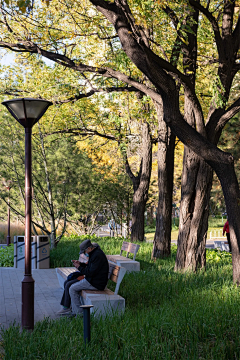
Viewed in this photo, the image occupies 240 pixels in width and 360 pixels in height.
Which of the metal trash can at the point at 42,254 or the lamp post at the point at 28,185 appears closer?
the lamp post at the point at 28,185

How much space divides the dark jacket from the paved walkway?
0.80m

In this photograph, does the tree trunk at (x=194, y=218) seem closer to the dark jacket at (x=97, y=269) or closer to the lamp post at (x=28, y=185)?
the dark jacket at (x=97, y=269)

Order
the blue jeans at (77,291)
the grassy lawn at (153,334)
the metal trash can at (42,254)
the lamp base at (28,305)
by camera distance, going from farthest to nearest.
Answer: the metal trash can at (42,254)
the blue jeans at (77,291)
the lamp base at (28,305)
the grassy lawn at (153,334)

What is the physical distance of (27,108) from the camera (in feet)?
20.9

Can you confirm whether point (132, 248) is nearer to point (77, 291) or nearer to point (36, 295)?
point (36, 295)

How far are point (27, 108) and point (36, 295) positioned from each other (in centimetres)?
397

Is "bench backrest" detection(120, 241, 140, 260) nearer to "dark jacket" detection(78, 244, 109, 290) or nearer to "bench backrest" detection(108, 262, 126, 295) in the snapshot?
"bench backrest" detection(108, 262, 126, 295)

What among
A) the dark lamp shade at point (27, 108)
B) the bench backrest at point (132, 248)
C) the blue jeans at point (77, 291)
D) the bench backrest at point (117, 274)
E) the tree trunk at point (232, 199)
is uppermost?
the dark lamp shade at point (27, 108)

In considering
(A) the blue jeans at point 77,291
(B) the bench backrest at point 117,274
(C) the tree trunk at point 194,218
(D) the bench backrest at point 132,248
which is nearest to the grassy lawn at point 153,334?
(B) the bench backrest at point 117,274

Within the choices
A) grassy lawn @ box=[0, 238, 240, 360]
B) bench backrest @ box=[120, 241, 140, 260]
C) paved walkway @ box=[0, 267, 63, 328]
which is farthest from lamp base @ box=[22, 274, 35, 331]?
bench backrest @ box=[120, 241, 140, 260]

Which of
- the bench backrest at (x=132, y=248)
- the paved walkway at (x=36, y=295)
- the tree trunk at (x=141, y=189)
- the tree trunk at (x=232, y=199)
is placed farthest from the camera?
the tree trunk at (x=141, y=189)

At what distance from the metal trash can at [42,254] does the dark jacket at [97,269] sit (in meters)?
5.39

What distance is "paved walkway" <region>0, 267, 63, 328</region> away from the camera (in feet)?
22.6

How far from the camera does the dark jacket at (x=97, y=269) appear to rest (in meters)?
6.77
